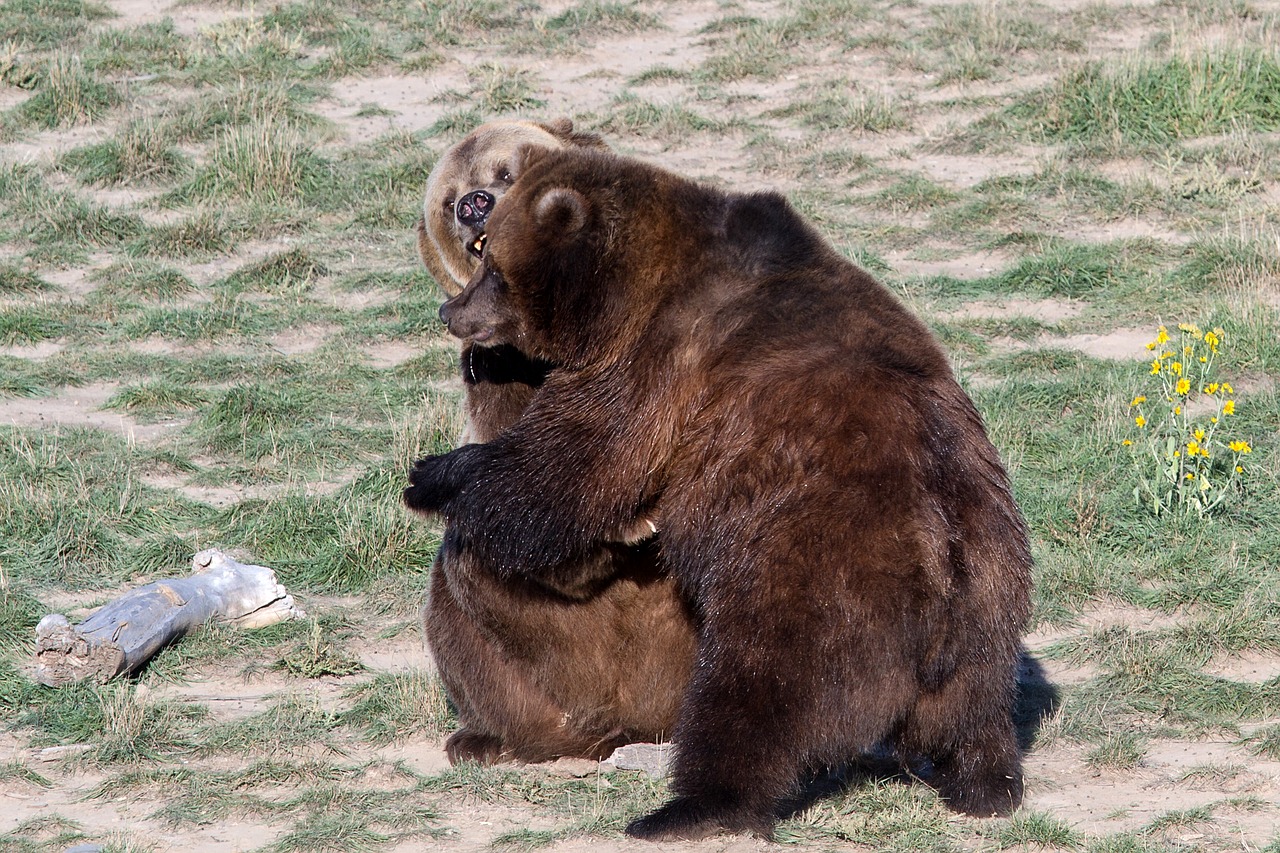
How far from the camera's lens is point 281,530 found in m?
7.16

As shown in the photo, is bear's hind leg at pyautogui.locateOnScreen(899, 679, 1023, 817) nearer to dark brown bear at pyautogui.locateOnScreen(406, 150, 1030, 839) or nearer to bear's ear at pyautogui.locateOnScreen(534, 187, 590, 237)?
dark brown bear at pyautogui.locateOnScreen(406, 150, 1030, 839)

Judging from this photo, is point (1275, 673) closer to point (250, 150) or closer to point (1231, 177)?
point (1231, 177)

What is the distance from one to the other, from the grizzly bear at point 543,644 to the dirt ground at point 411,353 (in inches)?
11.5

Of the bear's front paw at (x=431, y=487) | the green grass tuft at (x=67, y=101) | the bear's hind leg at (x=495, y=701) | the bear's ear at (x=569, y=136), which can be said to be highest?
the green grass tuft at (x=67, y=101)

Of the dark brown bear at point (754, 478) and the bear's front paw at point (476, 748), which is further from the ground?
the dark brown bear at point (754, 478)

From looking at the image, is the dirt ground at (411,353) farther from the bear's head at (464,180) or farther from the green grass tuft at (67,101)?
the bear's head at (464,180)

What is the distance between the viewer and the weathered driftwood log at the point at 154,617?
5785mm

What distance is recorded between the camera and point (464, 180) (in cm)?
585

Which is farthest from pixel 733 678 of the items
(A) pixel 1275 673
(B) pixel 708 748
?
(A) pixel 1275 673

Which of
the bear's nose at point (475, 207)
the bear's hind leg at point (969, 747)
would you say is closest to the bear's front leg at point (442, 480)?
the bear's nose at point (475, 207)

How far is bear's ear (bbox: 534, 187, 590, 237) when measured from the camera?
438cm

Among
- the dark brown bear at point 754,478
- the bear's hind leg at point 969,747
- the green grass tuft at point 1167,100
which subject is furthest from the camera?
the green grass tuft at point 1167,100

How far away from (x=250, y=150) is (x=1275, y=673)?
27.2 feet

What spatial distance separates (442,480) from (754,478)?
3.27ft
